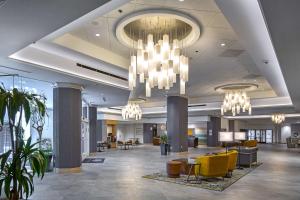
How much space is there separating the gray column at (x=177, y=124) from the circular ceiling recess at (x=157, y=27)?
27.8 feet

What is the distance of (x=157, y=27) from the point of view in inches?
260

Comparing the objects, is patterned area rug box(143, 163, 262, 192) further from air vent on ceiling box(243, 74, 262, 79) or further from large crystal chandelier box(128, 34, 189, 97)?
air vent on ceiling box(243, 74, 262, 79)

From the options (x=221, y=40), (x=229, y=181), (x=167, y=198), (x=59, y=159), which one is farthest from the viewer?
(x=59, y=159)

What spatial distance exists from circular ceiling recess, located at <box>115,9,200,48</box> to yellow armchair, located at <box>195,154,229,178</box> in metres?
3.34

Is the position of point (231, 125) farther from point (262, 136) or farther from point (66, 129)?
point (66, 129)

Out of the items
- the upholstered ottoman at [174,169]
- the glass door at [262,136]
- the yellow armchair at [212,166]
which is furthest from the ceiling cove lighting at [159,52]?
the glass door at [262,136]

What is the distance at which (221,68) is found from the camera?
1009 cm

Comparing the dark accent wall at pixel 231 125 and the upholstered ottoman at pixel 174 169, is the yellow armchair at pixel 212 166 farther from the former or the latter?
the dark accent wall at pixel 231 125

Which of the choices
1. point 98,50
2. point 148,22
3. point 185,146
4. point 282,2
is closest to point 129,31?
Result: point 148,22

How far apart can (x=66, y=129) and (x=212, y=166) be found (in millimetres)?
5405

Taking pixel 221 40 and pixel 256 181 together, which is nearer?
pixel 221 40

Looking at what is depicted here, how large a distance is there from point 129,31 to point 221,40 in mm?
2511

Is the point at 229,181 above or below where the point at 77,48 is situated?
below

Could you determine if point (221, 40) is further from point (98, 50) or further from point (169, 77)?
point (98, 50)
